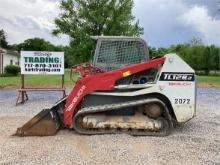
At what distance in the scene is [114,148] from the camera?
721 cm

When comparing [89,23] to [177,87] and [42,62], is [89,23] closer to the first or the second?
[42,62]

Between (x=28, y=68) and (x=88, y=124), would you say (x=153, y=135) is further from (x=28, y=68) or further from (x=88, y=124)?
(x=28, y=68)

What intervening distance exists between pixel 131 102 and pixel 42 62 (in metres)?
6.74

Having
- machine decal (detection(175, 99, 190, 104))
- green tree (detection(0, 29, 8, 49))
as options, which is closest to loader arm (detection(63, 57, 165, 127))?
machine decal (detection(175, 99, 190, 104))

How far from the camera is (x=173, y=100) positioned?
869 centimetres

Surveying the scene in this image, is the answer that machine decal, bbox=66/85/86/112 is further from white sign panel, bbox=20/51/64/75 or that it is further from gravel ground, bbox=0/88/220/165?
white sign panel, bbox=20/51/64/75

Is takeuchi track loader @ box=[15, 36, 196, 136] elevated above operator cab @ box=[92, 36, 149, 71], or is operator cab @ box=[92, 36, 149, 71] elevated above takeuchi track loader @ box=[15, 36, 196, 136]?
Result: operator cab @ box=[92, 36, 149, 71]

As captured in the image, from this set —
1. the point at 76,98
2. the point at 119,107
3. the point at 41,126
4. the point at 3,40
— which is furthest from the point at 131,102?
the point at 3,40

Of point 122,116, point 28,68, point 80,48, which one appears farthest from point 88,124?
point 80,48

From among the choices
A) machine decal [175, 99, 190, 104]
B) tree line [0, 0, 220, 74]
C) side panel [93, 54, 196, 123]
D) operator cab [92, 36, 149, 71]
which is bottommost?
machine decal [175, 99, 190, 104]

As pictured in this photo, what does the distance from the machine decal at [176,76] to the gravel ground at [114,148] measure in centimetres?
107

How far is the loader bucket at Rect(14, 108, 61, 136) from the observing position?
8.31 m

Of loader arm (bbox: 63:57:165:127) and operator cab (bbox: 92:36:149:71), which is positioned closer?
loader arm (bbox: 63:57:165:127)

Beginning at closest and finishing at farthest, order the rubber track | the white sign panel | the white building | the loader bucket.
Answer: the loader bucket < the rubber track < the white sign panel < the white building
